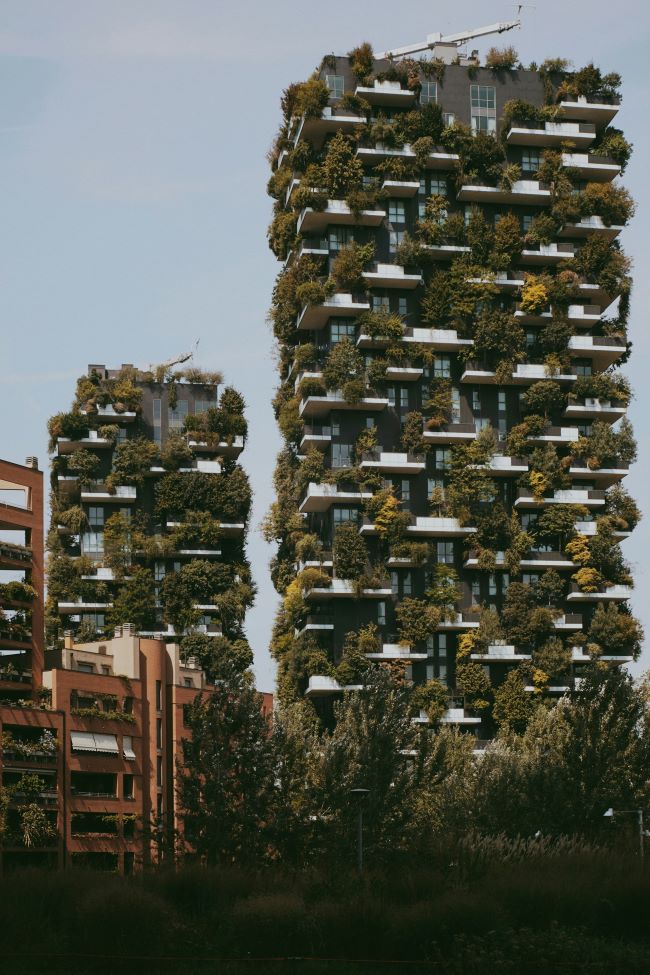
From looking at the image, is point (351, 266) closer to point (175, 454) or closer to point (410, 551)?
point (410, 551)

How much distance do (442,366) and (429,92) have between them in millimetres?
20721

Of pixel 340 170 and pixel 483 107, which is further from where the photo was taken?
pixel 483 107

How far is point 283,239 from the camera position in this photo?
12112cm

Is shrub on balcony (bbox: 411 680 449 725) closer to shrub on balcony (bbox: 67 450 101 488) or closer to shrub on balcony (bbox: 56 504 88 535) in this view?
shrub on balcony (bbox: 56 504 88 535)

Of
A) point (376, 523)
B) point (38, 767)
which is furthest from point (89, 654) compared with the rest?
point (376, 523)

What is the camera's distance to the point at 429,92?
4828 inches

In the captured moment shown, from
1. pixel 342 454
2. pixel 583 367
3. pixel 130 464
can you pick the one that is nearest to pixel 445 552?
pixel 342 454

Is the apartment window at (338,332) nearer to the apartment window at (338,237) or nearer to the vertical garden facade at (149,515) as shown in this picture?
the apartment window at (338,237)

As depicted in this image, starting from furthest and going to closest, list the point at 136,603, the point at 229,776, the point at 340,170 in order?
the point at 136,603, the point at 340,170, the point at 229,776

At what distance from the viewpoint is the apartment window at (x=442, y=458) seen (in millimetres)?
117125

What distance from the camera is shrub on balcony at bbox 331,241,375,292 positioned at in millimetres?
115500

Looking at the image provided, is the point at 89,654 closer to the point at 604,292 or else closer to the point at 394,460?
the point at 394,460

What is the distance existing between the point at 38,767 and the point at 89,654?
42.1 feet

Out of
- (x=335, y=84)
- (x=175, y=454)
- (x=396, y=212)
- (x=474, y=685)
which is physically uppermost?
(x=335, y=84)
